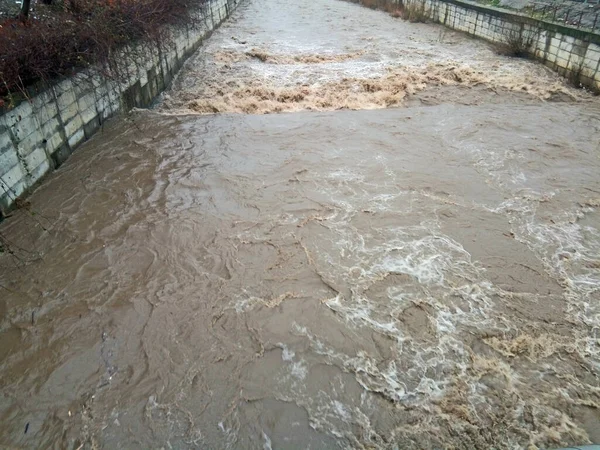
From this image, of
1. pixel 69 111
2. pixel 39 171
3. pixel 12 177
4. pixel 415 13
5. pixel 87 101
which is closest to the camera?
pixel 12 177

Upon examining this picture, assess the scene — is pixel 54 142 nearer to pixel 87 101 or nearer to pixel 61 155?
pixel 61 155

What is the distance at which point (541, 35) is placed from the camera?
10.9m

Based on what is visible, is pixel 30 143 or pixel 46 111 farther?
pixel 46 111

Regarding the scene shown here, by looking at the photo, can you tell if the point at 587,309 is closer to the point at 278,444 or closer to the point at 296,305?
the point at 296,305

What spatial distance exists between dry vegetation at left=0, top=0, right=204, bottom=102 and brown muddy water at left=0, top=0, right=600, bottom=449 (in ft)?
4.23

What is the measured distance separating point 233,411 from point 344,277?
1818 millimetres

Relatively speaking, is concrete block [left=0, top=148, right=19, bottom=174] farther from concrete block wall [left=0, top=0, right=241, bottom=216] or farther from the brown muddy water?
the brown muddy water

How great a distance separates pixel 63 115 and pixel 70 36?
148 cm

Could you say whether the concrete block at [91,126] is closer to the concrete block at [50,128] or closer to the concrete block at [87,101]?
the concrete block at [87,101]

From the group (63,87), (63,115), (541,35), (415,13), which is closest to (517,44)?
(541,35)

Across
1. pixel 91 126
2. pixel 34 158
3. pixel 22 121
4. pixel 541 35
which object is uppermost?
pixel 541 35

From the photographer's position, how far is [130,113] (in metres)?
8.44

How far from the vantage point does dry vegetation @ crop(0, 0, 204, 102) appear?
5789mm

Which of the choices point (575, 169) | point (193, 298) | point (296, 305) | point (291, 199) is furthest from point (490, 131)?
point (193, 298)
